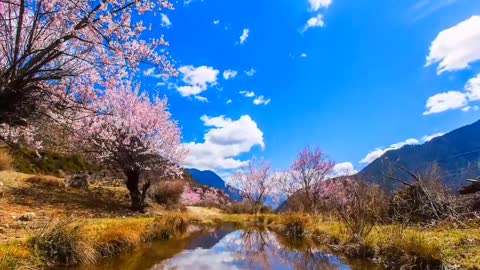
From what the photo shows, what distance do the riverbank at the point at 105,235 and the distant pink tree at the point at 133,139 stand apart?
214cm

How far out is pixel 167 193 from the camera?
30.4m

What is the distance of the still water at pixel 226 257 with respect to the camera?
10.1 m

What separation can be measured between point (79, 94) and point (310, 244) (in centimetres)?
977

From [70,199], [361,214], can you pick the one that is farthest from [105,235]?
[70,199]

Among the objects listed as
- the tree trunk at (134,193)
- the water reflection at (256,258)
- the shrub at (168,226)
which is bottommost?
the water reflection at (256,258)

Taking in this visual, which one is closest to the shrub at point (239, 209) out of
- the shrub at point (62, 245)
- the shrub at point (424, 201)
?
the shrub at point (424, 201)

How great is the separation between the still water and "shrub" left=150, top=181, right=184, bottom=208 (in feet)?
46.8

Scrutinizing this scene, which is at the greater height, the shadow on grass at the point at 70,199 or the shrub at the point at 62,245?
the shadow on grass at the point at 70,199

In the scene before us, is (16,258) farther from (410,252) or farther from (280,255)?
(410,252)

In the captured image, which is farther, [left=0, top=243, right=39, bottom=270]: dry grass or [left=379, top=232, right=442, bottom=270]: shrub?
[left=379, top=232, right=442, bottom=270]: shrub

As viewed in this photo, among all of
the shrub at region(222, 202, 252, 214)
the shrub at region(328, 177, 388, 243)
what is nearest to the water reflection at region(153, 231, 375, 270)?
the shrub at region(328, 177, 388, 243)

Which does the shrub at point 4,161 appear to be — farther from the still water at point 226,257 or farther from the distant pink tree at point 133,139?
the still water at point 226,257

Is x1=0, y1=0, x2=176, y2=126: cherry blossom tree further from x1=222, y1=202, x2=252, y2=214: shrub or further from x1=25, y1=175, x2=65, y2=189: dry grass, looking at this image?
x1=222, y1=202, x2=252, y2=214: shrub

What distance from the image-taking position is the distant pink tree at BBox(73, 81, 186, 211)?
20047mm
